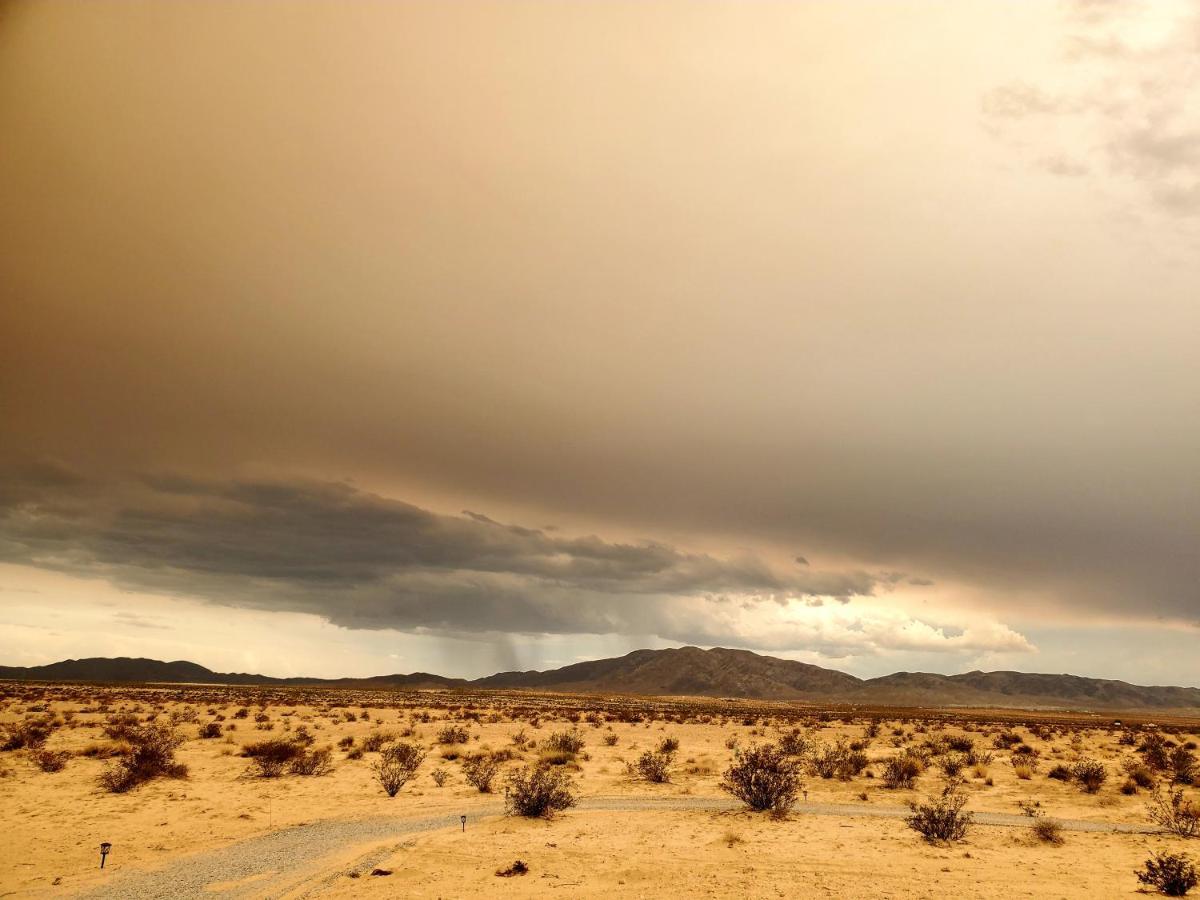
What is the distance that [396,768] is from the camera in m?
23.8

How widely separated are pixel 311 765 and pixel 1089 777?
28.7 metres

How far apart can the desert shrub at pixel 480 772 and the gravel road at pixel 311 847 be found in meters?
2.15

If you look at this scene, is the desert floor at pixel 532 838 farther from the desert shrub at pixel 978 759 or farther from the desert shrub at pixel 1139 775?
the desert shrub at pixel 978 759

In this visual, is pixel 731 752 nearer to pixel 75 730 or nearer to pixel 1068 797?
pixel 1068 797

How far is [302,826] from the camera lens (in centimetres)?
1742

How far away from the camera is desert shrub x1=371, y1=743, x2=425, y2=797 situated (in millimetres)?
22062

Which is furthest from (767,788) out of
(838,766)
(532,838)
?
(838,766)

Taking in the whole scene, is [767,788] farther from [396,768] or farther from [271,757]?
[271,757]

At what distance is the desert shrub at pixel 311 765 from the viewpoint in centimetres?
2445

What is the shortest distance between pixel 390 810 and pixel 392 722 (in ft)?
102

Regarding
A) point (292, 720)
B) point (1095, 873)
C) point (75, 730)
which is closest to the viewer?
point (1095, 873)

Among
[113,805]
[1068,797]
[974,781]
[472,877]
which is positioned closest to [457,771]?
[113,805]

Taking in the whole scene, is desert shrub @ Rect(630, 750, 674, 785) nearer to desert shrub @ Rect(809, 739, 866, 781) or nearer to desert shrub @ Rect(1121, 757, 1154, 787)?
desert shrub @ Rect(809, 739, 866, 781)

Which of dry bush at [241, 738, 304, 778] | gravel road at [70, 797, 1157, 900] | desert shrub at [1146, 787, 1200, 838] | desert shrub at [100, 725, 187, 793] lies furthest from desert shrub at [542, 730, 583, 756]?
desert shrub at [1146, 787, 1200, 838]
